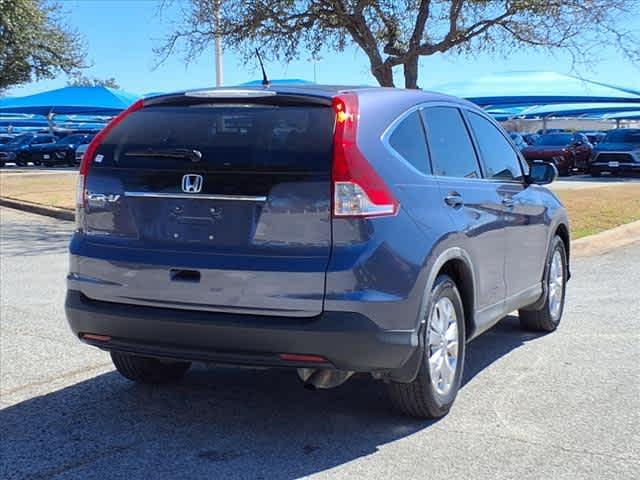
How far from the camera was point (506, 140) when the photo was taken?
6410 millimetres

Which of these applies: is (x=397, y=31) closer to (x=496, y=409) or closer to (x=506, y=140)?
(x=506, y=140)

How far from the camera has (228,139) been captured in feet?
14.4

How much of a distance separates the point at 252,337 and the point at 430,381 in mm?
1028

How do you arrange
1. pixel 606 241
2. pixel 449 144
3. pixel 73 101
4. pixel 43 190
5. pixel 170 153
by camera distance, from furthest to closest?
pixel 73 101
pixel 43 190
pixel 606 241
pixel 449 144
pixel 170 153

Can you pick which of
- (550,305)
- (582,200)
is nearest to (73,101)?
(582,200)

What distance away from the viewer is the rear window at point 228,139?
13.9 feet

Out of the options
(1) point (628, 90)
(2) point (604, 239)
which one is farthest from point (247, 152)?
(1) point (628, 90)

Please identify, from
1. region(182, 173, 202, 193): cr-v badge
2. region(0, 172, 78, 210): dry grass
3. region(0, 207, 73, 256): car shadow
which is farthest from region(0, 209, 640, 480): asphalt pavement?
region(0, 172, 78, 210): dry grass

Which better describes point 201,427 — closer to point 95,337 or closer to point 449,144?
point 95,337

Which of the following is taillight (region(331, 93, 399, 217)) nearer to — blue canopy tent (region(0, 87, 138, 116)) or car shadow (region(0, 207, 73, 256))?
car shadow (region(0, 207, 73, 256))

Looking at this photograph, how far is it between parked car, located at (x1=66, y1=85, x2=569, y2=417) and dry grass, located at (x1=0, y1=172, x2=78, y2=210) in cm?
1233

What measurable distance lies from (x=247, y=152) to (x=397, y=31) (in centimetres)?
1220

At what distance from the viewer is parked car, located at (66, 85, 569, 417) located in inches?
163

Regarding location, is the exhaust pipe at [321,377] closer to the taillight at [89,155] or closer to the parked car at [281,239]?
the parked car at [281,239]
